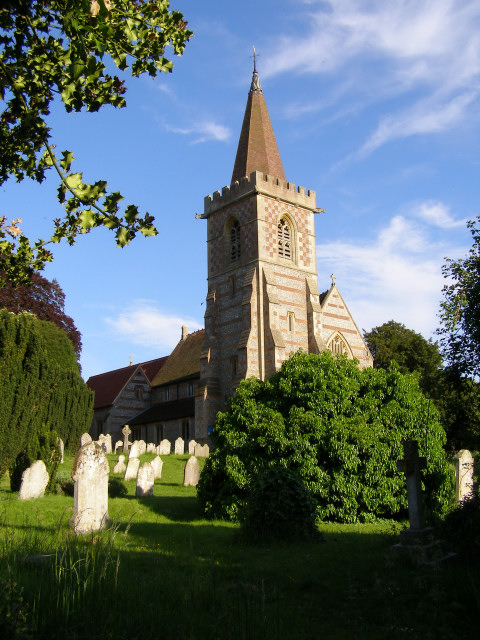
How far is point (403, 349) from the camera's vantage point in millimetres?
41250

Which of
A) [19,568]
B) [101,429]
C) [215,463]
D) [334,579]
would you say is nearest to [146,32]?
[19,568]

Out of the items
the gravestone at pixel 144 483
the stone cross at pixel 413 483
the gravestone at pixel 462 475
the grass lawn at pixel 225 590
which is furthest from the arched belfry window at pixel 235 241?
the stone cross at pixel 413 483

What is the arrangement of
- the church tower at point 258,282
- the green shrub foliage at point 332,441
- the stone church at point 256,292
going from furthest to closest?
the stone church at point 256,292 → the church tower at point 258,282 → the green shrub foliage at point 332,441

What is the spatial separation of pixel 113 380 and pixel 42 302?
1330 centimetres

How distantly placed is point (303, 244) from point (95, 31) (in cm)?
3355

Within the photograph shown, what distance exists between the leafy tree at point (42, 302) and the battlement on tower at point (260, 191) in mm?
10332

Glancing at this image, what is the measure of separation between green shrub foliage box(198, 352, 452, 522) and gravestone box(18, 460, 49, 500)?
394 centimetres

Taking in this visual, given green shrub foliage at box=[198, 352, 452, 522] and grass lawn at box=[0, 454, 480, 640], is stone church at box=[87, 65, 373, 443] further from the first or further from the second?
grass lawn at box=[0, 454, 480, 640]

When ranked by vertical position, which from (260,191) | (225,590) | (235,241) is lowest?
(225,590)

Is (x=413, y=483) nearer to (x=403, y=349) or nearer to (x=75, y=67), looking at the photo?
(x=75, y=67)

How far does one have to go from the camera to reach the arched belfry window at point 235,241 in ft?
125

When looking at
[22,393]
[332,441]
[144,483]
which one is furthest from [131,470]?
[332,441]

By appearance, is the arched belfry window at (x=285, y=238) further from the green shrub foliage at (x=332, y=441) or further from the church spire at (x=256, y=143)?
the green shrub foliage at (x=332, y=441)

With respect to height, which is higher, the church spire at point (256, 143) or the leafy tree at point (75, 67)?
the church spire at point (256, 143)
